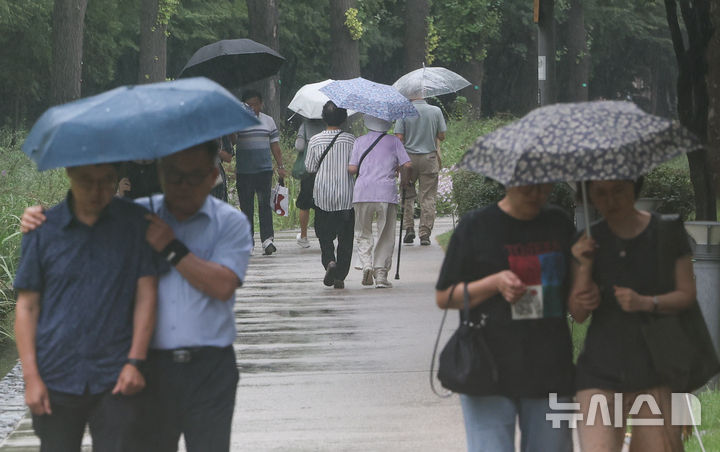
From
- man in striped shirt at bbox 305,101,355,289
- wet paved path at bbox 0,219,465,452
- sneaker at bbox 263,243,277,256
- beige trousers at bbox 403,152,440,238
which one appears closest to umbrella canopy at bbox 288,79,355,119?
beige trousers at bbox 403,152,440,238

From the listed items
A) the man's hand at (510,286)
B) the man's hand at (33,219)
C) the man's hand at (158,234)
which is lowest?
the man's hand at (510,286)

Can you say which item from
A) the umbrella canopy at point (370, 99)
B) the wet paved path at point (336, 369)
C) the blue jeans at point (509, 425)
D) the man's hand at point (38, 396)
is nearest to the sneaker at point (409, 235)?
the wet paved path at point (336, 369)

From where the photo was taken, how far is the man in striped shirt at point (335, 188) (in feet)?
42.0

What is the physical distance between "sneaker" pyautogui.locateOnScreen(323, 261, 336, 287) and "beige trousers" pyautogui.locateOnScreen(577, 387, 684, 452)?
8193mm

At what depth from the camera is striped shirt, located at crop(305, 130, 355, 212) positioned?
12852 mm

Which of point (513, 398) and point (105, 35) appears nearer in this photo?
point (513, 398)

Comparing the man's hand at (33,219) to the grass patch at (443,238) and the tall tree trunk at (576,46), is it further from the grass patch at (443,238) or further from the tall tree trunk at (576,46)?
the tall tree trunk at (576,46)

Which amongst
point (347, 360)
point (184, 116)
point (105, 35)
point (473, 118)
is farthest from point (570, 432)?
point (105, 35)

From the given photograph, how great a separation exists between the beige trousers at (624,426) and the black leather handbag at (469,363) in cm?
36

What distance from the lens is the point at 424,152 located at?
16.7 m

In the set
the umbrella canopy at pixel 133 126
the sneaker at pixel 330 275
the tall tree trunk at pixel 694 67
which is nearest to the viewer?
the umbrella canopy at pixel 133 126

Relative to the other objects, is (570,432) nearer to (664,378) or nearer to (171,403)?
(664,378)

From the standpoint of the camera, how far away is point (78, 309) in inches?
173

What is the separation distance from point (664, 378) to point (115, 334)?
5.99 ft
